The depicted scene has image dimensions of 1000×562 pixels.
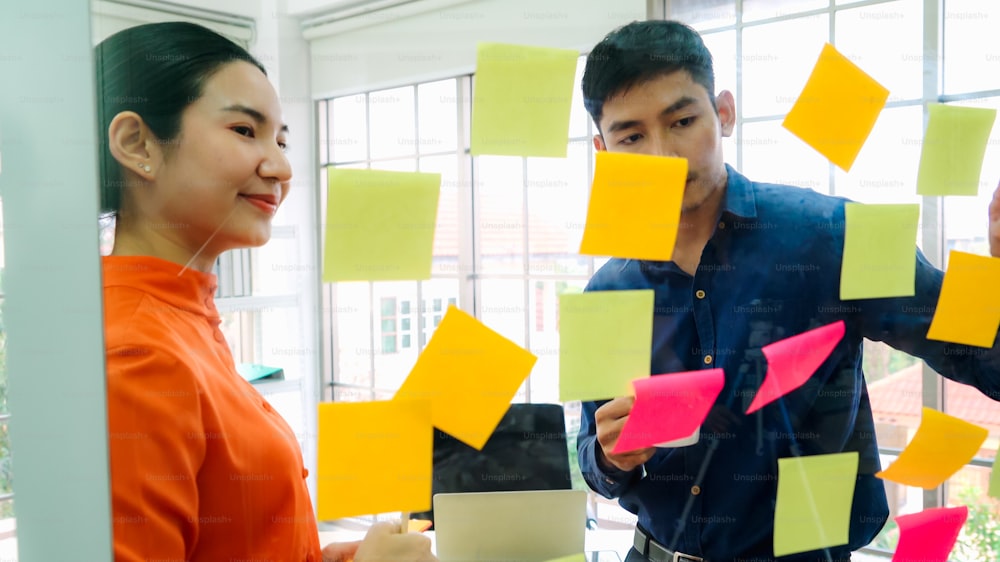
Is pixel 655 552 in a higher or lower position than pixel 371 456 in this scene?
lower

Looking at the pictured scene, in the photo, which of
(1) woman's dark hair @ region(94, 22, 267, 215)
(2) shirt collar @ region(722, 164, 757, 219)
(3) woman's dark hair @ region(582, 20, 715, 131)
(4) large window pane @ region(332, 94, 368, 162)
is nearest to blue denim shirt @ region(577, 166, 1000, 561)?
(2) shirt collar @ region(722, 164, 757, 219)

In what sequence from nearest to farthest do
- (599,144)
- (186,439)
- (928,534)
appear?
1. (186,439)
2. (599,144)
3. (928,534)

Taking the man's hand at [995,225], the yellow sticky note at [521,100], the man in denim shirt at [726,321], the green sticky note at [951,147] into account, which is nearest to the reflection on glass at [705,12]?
the man in denim shirt at [726,321]

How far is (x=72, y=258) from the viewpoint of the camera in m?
0.55

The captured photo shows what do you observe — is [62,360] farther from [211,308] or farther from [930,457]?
[930,457]

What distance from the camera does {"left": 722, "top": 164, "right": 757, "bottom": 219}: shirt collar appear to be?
62 cm

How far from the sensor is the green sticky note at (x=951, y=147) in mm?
657

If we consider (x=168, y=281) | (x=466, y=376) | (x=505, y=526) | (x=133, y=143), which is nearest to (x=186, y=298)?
(x=168, y=281)

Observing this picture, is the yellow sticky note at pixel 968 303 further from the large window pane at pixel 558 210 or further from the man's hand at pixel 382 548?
the man's hand at pixel 382 548

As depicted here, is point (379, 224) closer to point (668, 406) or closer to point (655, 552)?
point (668, 406)

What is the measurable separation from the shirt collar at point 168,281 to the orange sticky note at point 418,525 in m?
0.24

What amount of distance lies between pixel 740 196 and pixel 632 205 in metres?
0.11

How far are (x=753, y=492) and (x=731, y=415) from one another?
0.08 metres

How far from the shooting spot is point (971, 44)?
24.8 inches
